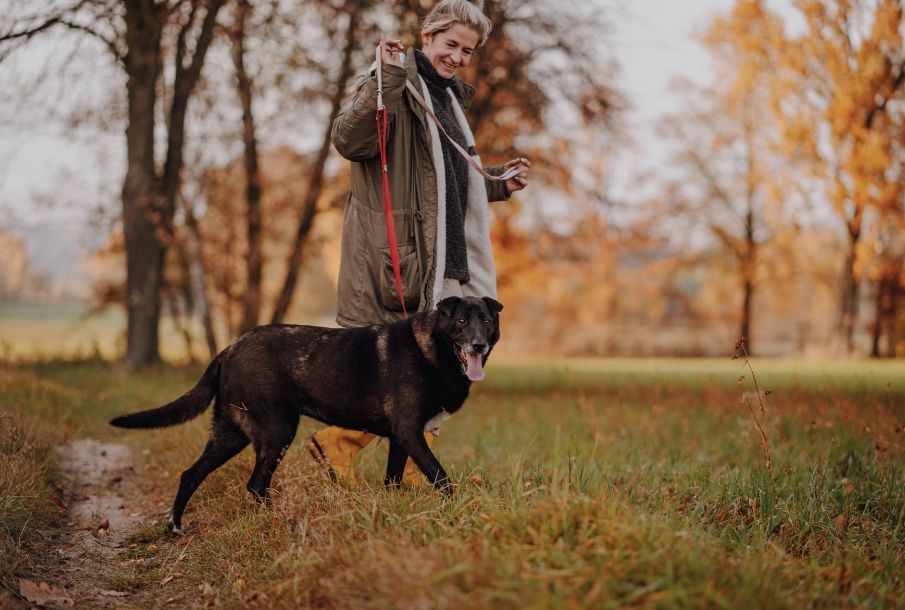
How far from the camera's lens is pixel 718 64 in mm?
25656

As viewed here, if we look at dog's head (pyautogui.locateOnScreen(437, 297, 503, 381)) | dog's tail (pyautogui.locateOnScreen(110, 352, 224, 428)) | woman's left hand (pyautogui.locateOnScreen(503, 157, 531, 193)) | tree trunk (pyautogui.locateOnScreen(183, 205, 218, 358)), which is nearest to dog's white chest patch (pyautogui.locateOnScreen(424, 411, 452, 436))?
dog's head (pyautogui.locateOnScreen(437, 297, 503, 381))

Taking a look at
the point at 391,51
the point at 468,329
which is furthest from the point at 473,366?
the point at 391,51

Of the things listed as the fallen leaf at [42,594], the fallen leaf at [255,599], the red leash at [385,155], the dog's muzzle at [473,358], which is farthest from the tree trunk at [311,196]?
the fallen leaf at [255,599]

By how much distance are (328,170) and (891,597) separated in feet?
37.9

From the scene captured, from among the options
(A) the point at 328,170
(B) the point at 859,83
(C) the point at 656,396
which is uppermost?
(B) the point at 859,83

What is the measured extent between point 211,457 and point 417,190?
1.90 meters

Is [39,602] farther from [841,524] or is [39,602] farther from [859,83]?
[859,83]

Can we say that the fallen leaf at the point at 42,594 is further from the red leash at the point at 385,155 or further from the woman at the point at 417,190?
the red leash at the point at 385,155

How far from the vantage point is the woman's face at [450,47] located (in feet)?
13.1

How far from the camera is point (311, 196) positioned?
42.5 ft

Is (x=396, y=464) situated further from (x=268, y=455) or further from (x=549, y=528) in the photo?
(x=549, y=528)

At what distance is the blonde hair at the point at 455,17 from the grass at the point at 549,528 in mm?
2207

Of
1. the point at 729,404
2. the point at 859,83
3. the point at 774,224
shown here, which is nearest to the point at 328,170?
the point at 729,404

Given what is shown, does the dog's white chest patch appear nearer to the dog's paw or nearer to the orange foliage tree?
the dog's paw
